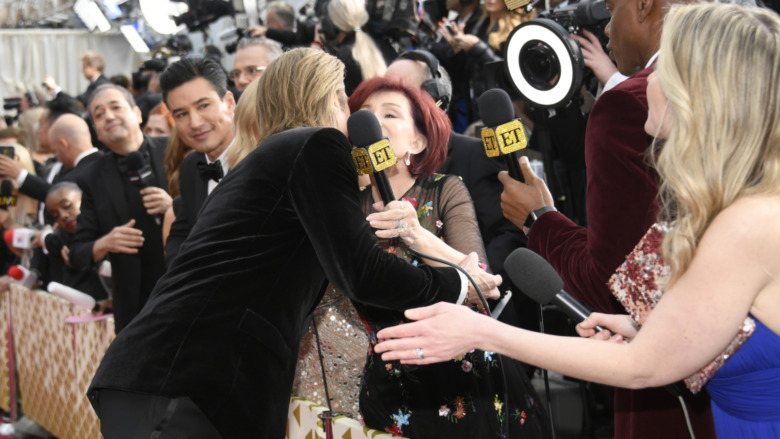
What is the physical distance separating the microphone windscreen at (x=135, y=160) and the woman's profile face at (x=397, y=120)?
5.09ft

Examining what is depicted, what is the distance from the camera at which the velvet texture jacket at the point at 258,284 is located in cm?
189

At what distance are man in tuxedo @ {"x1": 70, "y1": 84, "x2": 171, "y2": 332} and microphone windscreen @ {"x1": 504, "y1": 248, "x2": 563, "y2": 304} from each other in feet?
8.36

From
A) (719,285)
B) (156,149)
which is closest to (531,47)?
(719,285)

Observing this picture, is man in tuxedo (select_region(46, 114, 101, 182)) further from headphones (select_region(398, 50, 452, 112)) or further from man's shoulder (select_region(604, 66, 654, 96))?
man's shoulder (select_region(604, 66, 654, 96))

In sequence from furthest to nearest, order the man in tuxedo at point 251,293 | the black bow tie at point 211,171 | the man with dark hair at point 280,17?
the man with dark hair at point 280,17 → the black bow tie at point 211,171 → the man in tuxedo at point 251,293

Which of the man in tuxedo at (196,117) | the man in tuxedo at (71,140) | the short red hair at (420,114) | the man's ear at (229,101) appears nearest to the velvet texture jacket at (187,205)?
the man in tuxedo at (196,117)

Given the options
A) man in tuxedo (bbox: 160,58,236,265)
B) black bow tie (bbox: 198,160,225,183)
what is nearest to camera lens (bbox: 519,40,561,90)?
black bow tie (bbox: 198,160,225,183)

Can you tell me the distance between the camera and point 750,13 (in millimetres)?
1396

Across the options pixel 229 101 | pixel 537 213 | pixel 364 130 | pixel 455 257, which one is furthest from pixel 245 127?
pixel 537 213

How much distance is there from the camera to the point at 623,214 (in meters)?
1.68

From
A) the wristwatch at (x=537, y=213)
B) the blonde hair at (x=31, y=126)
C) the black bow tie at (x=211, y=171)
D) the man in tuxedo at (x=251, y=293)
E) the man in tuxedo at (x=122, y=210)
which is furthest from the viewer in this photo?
the blonde hair at (x=31, y=126)

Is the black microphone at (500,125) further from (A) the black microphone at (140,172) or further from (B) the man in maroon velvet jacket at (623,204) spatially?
(A) the black microphone at (140,172)

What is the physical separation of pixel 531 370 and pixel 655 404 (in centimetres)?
189

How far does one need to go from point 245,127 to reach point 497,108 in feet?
3.12
